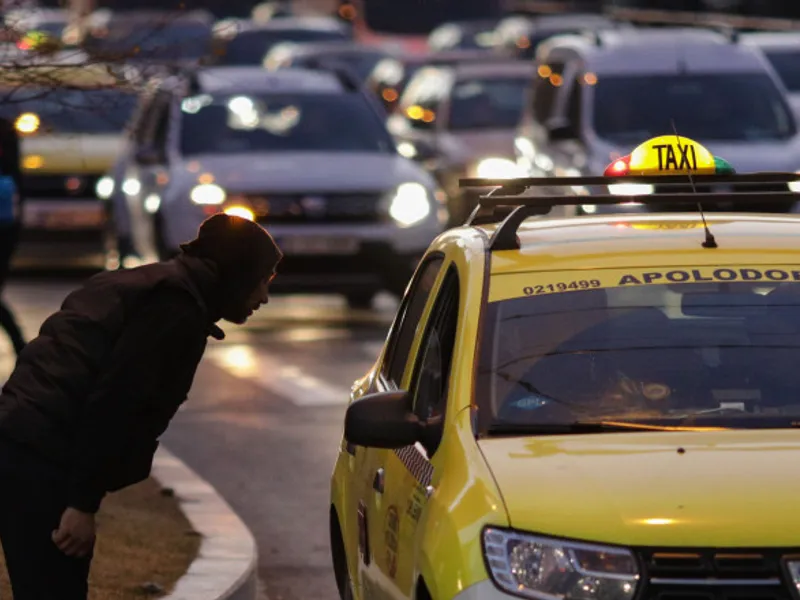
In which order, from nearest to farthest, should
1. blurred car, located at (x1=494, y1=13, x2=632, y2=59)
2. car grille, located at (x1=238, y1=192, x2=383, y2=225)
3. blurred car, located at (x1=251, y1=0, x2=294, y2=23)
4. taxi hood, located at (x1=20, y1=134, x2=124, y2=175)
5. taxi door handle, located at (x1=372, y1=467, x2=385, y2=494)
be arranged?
taxi door handle, located at (x1=372, y1=467, x2=385, y2=494)
car grille, located at (x1=238, y1=192, x2=383, y2=225)
taxi hood, located at (x1=20, y1=134, x2=124, y2=175)
blurred car, located at (x1=494, y1=13, x2=632, y2=59)
blurred car, located at (x1=251, y1=0, x2=294, y2=23)

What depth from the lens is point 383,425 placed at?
6.26 m

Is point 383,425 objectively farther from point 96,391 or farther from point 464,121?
point 464,121

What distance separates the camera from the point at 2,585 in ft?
29.0

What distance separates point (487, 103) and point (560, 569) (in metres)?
23.2

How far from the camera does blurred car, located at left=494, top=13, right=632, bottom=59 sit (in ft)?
135

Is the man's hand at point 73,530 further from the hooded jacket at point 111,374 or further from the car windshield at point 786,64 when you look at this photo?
the car windshield at point 786,64

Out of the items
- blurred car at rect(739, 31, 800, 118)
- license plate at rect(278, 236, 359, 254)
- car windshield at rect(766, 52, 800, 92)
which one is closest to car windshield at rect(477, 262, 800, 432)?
license plate at rect(278, 236, 359, 254)

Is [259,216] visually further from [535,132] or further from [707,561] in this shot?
[707,561]

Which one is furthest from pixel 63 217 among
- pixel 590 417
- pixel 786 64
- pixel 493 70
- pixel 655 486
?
pixel 655 486

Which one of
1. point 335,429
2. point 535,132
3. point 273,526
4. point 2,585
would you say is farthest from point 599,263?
point 535,132

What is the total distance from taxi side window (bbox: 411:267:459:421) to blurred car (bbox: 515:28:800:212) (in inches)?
473

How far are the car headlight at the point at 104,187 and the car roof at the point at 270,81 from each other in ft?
4.22

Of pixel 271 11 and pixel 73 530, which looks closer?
pixel 73 530

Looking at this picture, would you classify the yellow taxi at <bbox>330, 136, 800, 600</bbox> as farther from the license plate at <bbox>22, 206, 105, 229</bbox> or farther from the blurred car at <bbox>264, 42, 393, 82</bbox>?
the blurred car at <bbox>264, 42, 393, 82</bbox>
